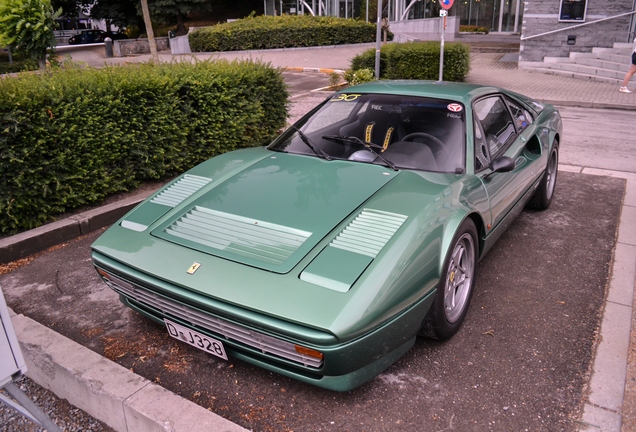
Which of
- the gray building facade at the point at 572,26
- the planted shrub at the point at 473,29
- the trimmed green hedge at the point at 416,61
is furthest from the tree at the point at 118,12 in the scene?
the gray building facade at the point at 572,26

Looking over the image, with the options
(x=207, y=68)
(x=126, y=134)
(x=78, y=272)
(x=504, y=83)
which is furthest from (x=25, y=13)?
(x=504, y=83)

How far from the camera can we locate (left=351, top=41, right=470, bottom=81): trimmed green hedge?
13.8 meters

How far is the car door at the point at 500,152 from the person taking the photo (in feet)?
Result: 11.0

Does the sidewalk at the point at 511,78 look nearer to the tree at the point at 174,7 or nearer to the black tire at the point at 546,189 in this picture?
the black tire at the point at 546,189

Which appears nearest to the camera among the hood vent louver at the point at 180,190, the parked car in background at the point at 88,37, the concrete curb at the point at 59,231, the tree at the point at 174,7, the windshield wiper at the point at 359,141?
the hood vent louver at the point at 180,190

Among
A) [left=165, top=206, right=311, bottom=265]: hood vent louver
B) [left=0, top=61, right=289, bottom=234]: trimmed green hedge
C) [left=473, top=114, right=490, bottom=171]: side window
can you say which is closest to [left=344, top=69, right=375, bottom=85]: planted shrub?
[left=0, top=61, right=289, bottom=234]: trimmed green hedge

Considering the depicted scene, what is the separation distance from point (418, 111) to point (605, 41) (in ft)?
51.6

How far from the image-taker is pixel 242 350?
2391 mm

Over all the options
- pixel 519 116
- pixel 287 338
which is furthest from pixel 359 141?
pixel 519 116

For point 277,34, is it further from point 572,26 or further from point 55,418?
point 55,418

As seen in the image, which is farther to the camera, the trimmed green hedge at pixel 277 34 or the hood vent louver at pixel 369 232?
the trimmed green hedge at pixel 277 34

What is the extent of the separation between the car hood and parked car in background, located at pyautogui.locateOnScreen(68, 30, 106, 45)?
152 feet

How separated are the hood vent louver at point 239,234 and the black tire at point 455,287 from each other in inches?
32.1

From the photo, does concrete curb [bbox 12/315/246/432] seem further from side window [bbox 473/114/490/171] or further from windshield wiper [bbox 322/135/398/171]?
side window [bbox 473/114/490/171]
